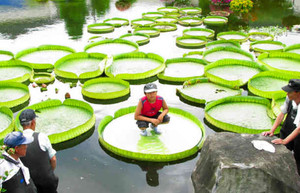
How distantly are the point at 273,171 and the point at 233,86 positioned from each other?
13.7 ft

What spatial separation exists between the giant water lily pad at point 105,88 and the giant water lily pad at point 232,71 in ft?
7.88

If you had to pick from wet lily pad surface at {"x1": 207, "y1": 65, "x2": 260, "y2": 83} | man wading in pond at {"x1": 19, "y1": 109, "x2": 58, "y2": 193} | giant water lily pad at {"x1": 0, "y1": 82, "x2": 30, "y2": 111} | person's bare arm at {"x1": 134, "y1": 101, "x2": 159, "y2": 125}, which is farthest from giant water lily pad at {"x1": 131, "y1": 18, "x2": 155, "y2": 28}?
man wading in pond at {"x1": 19, "y1": 109, "x2": 58, "y2": 193}

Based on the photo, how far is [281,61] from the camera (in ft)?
31.7

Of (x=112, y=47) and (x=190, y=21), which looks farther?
(x=190, y=21)

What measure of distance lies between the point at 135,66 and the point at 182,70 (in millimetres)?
1517

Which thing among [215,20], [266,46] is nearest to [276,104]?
[266,46]

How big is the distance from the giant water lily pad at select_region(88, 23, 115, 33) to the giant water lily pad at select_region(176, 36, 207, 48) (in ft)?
12.7

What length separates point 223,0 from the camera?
62.7 feet

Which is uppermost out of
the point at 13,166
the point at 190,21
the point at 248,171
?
the point at 13,166

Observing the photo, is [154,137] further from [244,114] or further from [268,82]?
[268,82]

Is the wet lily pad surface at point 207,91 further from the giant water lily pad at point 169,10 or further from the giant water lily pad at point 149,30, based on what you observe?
the giant water lily pad at point 169,10

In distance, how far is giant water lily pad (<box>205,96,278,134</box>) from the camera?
6.12m

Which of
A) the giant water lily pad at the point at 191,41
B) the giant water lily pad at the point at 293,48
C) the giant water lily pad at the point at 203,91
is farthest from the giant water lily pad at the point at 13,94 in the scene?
the giant water lily pad at the point at 293,48

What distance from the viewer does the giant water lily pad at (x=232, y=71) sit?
8016mm
